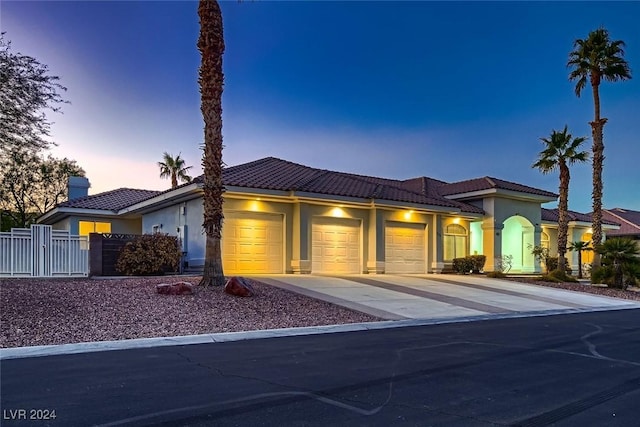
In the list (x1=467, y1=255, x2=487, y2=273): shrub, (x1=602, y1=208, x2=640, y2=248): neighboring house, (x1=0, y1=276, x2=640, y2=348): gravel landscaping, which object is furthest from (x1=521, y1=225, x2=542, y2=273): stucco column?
(x1=0, y1=276, x2=640, y2=348): gravel landscaping

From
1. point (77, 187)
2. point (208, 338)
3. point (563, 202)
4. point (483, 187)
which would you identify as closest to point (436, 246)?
point (483, 187)

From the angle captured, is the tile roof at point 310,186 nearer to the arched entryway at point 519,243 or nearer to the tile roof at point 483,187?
the tile roof at point 483,187

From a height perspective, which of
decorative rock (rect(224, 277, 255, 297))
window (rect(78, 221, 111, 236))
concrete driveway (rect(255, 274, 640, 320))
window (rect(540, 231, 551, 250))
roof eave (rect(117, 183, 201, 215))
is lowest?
concrete driveway (rect(255, 274, 640, 320))

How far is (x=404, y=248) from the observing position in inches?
947

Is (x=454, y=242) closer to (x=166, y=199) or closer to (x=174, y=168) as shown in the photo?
(x=166, y=199)

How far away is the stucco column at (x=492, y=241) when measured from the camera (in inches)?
1102

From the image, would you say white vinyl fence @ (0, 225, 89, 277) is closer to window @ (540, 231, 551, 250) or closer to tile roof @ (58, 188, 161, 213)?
tile roof @ (58, 188, 161, 213)

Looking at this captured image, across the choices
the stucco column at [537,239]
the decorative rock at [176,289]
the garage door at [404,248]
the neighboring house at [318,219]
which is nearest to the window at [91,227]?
the neighboring house at [318,219]

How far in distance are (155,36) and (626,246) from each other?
892 inches

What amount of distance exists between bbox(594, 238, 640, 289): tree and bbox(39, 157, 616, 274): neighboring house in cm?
628

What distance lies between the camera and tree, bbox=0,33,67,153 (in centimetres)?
1043

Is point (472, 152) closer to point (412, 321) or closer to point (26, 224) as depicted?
point (412, 321)

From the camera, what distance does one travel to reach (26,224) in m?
37.9

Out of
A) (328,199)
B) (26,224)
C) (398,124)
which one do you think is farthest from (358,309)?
(26,224)
